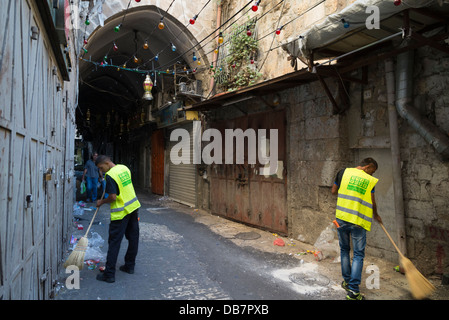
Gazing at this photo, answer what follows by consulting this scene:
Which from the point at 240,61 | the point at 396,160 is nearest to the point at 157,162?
the point at 240,61

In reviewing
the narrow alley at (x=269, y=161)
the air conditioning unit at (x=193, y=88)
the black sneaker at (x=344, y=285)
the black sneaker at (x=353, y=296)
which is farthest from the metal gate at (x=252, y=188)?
the black sneaker at (x=353, y=296)

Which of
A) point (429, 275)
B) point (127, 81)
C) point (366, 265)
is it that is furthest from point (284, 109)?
point (127, 81)

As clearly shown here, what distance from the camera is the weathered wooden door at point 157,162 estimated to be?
14.9 meters

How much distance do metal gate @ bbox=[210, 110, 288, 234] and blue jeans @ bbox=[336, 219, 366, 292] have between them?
2908 millimetres

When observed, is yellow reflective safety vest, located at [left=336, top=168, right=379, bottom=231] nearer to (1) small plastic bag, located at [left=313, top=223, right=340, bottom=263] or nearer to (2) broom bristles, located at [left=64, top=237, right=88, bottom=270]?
(1) small plastic bag, located at [left=313, top=223, right=340, bottom=263]

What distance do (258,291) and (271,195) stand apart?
12.0 feet

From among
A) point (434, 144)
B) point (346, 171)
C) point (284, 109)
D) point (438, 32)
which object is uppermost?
point (438, 32)

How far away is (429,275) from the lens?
4.46 metres

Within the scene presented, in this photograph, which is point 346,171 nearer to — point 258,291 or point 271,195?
point 258,291

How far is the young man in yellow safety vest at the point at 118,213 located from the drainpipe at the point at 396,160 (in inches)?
171

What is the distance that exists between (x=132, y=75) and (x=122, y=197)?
41.0 feet

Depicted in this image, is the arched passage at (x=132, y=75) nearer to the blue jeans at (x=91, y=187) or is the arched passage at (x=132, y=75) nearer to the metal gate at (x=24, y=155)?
the blue jeans at (x=91, y=187)

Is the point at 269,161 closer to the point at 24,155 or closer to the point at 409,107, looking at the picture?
the point at 409,107

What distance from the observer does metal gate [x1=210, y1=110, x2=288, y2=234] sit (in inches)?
287
